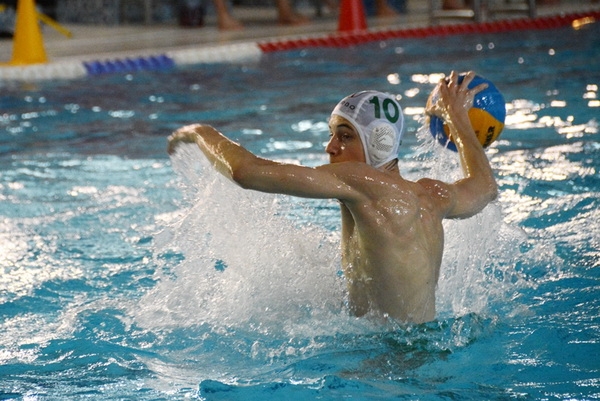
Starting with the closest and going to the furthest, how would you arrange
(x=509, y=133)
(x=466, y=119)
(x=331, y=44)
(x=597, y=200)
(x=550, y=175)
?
(x=466, y=119), (x=597, y=200), (x=550, y=175), (x=509, y=133), (x=331, y=44)

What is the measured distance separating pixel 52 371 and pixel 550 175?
3455mm

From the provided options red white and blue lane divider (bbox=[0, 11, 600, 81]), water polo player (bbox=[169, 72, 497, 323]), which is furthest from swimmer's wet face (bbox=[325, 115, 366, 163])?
red white and blue lane divider (bbox=[0, 11, 600, 81])

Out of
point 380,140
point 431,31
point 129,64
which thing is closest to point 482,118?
point 380,140

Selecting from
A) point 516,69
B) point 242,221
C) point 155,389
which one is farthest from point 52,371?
point 516,69

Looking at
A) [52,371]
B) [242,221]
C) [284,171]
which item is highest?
[284,171]

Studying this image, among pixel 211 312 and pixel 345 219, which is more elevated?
pixel 345 219

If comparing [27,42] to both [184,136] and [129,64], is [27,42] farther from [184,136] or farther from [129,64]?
[184,136]

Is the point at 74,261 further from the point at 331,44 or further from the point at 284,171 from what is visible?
the point at 331,44

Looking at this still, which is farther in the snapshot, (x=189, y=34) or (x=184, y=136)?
(x=189, y=34)

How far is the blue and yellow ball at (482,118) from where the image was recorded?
3516mm

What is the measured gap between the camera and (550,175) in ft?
18.1

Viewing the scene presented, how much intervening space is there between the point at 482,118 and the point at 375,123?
0.73m

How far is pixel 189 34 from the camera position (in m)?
12.7

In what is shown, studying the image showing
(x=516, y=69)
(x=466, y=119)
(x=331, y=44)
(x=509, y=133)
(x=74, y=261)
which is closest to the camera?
(x=466, y=119)
